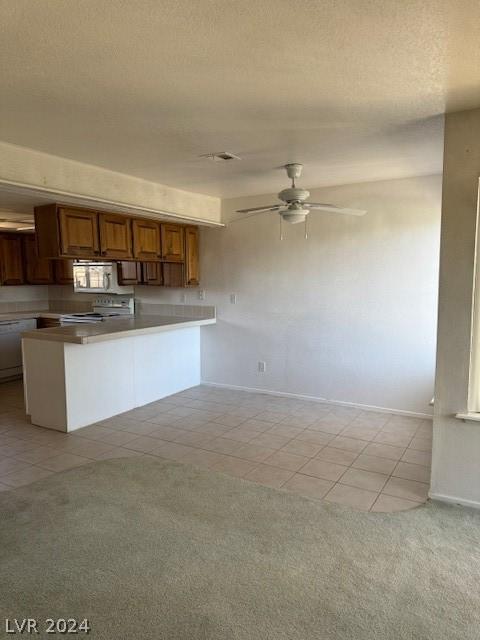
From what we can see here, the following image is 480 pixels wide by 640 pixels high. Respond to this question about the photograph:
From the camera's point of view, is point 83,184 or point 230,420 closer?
point 83,184

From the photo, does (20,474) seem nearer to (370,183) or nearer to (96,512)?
(96,512)

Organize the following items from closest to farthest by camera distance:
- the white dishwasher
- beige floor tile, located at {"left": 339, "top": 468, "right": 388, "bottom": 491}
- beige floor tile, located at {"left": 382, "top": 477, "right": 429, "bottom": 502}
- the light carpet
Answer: the light carpet
beige floor tile, located at {"left": 382, "top": 477, "right": 429, "bottom": 502}
beige floor tile, located at {"left": 339, "top": 468, "right": 388, "bottom": 491}
the white dishwasher

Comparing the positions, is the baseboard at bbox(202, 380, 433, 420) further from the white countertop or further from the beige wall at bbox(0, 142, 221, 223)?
the beige wall at bbox(0, 142, 221, 223)

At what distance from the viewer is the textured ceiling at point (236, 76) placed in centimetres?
160

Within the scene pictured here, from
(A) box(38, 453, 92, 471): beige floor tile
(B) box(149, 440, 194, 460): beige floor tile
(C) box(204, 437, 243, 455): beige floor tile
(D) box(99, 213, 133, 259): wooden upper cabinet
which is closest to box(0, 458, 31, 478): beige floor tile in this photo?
(A) box(38, 453, 92, 471): beige floor tile

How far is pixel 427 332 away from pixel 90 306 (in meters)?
5.06

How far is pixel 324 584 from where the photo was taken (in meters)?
2.05

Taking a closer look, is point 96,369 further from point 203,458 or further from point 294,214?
point 294,214

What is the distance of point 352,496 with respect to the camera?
9.47 feet

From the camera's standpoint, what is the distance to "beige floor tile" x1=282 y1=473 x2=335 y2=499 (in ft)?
9.61

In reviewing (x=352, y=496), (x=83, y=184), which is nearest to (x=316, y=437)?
(x=352, y=496)

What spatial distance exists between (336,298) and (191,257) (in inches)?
76.1

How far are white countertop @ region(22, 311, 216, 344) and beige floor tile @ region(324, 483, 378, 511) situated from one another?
2549 mm

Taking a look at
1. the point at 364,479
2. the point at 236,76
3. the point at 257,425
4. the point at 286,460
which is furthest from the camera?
the point at 257,425
